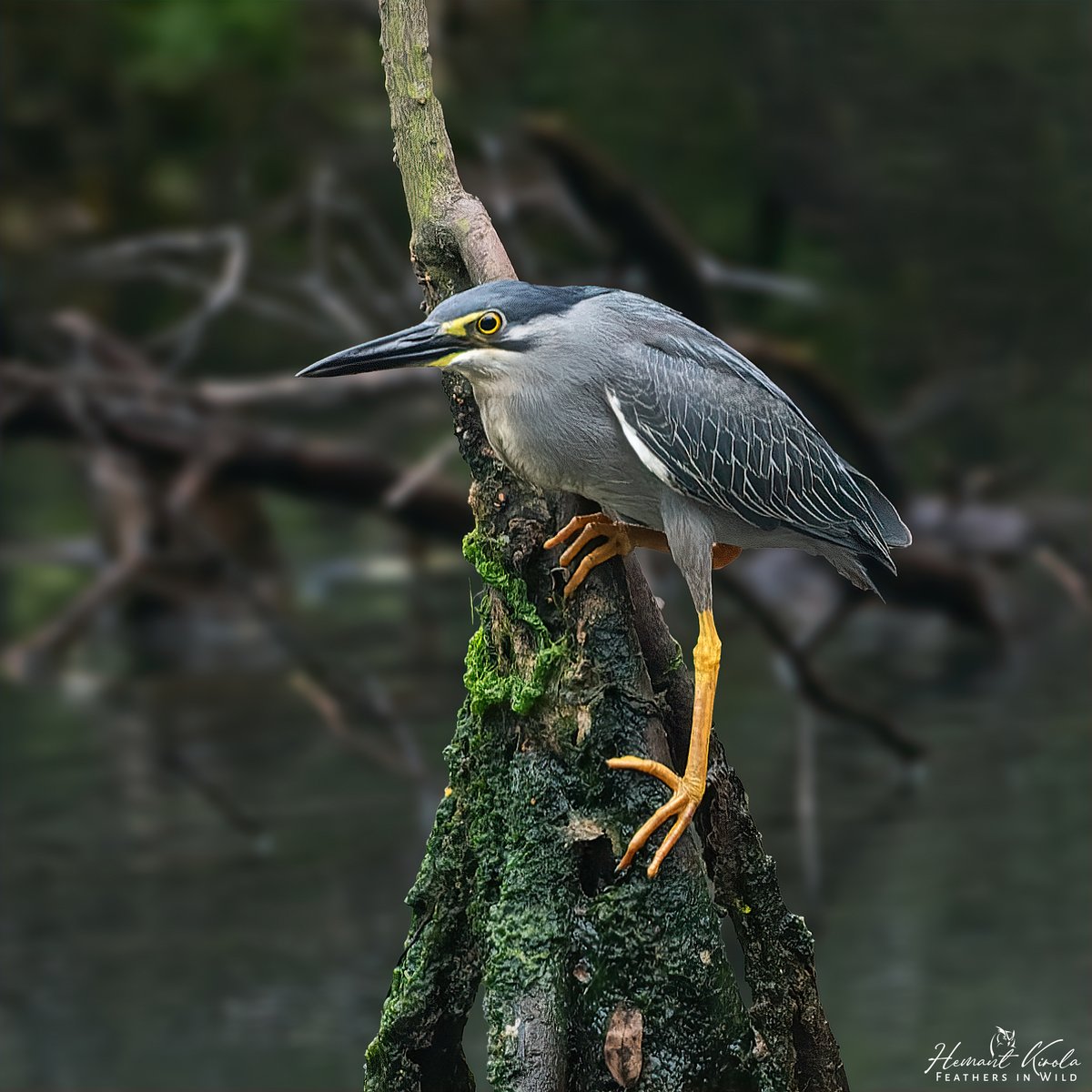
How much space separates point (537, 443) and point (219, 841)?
4646mm

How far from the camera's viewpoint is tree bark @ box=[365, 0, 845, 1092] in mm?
2090

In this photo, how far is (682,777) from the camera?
2.10 metres

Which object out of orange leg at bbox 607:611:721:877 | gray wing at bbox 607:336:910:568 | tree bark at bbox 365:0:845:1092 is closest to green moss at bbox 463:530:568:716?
tree bark at bbox 365:0:845:1092

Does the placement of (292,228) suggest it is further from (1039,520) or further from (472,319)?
(472,319)

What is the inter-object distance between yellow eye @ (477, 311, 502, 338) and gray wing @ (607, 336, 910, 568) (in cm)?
19

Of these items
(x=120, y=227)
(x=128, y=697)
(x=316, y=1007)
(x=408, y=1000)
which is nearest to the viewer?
(x=408, y=1000)

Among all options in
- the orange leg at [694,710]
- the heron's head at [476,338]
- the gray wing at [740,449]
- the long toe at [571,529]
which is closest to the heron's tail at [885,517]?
the gray wing at [740,449]

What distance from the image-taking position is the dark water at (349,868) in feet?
15.8

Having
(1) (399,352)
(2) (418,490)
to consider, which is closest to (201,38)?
(2) (418,490)

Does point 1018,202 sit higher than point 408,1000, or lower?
higher

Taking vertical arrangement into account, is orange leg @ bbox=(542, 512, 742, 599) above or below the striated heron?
below

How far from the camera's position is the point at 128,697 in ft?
26.6

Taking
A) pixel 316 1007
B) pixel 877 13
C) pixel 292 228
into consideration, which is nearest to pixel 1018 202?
pixel 877 13

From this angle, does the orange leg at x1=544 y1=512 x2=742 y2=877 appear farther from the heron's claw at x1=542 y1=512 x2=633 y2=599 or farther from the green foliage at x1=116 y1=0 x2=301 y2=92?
the green foliage at x1=116 y1=0 x2=301 y2=92
